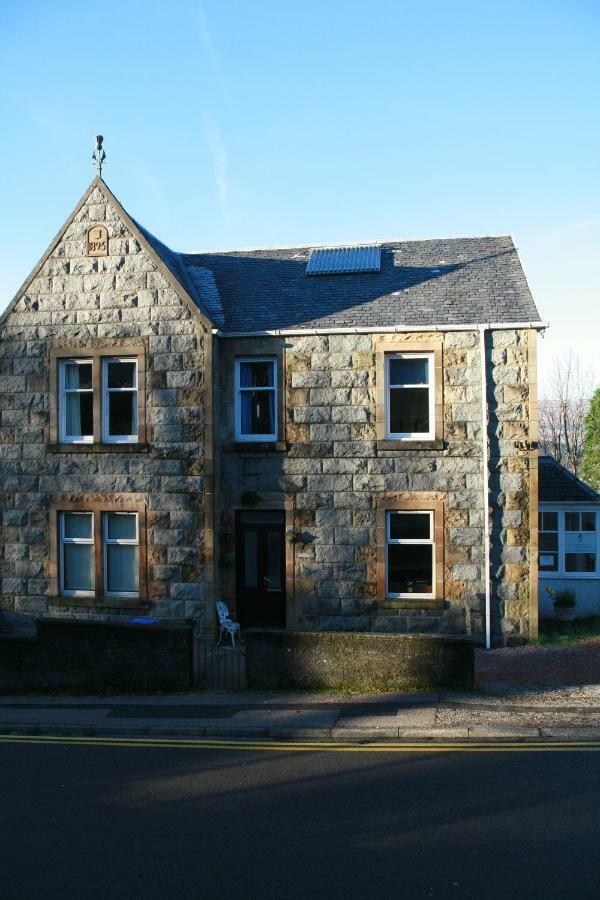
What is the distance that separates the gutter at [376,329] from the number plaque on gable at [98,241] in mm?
3020

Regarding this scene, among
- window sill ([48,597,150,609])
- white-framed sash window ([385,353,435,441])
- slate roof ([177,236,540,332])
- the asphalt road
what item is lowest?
the asphalt road

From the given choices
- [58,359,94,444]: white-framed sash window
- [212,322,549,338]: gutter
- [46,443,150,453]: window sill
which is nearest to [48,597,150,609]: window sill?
[46,443,150,453]: window sill

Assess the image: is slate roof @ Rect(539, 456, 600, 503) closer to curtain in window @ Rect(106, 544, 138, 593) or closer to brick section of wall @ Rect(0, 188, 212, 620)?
brick section of wall @ Rect(0, 188, 212, 620)

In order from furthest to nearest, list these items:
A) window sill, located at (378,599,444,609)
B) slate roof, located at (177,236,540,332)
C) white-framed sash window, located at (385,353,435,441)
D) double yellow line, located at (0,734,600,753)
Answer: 1. slate roof, located at (177,236,540,332)
2. white-framed sash window, located at (385,353,435,441)
3. window sill, located at (378,599,444,609)
4. double yellow line, located at (0,734,600,753)

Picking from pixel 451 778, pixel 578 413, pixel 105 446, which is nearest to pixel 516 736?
pixel 451 778

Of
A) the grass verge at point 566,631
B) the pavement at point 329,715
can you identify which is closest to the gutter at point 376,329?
the grass verge at point 566,631

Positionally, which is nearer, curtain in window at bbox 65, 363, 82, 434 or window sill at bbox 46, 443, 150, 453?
window sill at bbox 46, 443, 150, 453

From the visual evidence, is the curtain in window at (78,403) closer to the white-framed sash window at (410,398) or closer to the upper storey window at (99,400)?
the upper storey window at (99,400)

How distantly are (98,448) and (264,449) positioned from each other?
3.51 m

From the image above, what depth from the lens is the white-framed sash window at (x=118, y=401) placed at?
1683cm

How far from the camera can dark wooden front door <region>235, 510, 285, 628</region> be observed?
55.1 ft

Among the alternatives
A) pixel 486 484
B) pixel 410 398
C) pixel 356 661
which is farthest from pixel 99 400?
pixel 356 661

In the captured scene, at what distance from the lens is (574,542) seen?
18656 millimetres

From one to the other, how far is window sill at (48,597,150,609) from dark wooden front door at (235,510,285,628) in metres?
2.08
